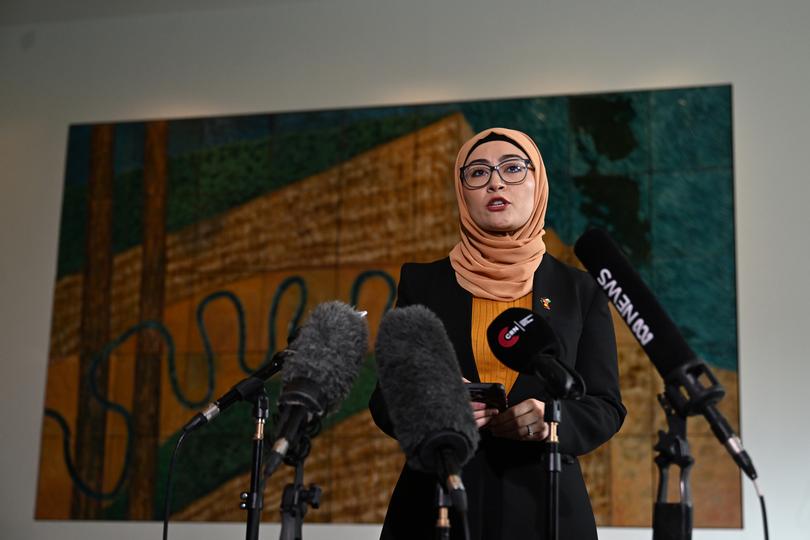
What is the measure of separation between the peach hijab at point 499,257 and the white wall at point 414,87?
3.41 m

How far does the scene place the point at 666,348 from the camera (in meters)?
Answer: 1.31

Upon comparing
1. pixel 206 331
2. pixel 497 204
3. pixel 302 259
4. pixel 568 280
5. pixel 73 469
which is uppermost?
pixel 302 259

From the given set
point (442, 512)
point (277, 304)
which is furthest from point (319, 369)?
point (277, 304)

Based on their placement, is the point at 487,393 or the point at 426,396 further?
the point at 487,393

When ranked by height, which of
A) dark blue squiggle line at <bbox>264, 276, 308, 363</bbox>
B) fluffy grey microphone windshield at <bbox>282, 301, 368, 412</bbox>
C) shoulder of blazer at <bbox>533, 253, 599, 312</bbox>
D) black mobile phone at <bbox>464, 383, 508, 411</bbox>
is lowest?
black mobile phone at <bbox>464, 383, 508, 411</bbox>

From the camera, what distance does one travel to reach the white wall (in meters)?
5.08

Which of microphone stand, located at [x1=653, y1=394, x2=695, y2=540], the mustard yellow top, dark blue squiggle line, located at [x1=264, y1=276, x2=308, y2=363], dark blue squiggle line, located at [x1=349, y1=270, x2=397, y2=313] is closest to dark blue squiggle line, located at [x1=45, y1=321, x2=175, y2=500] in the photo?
dark blue squiggle line, located at [x1=264, y1=276, x2=308, y2=363]

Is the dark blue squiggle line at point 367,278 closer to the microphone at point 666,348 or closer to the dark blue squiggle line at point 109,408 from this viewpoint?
the dark blue squiggle line at point 109,408

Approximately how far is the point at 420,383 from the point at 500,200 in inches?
26.4

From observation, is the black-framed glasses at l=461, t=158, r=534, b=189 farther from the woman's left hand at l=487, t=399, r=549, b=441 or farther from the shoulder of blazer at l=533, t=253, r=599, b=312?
the woman's left hand at l=487, t=399, r=549, b=441

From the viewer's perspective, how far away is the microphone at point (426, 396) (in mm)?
1331

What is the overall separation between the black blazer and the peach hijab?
28 mm

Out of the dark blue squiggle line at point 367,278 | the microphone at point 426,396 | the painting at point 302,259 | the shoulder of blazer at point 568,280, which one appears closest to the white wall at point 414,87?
the painting at point 302,259

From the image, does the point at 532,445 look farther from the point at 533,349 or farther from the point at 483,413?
the point at 533,349
